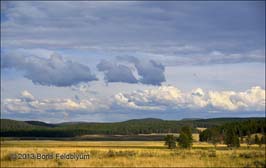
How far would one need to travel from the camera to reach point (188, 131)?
8744 centimetres

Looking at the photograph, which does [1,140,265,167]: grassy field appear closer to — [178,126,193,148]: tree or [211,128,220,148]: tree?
[178,126,193,148]: tree

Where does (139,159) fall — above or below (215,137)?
below

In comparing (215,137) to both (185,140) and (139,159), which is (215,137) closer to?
(185,140)

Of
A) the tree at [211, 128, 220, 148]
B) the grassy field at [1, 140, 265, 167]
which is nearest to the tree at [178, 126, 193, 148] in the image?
the grassy field at [1, 140, 265, 167]

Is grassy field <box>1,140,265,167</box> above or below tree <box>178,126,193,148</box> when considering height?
below

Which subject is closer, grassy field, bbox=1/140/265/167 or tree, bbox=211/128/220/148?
grassy field, bbox=1/140/265/167

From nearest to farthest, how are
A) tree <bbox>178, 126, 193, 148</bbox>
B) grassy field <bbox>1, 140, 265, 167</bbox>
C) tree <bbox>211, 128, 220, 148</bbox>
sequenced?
grassy field <bbox>1, 140, 265, 167</bbox>, tree <bbox>178, 126, 193, 148</bbox>, tree <bbox>211, 128, 220, 148</bbox>

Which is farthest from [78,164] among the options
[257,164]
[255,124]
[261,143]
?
[255,124]

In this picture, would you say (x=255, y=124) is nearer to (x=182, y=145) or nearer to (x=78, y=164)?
(x=182, y=145)

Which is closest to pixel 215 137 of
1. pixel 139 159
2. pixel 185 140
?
pixel 185 140

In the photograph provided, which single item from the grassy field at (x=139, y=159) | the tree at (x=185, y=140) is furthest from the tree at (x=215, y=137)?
the grassy field at (x=139, y=159)

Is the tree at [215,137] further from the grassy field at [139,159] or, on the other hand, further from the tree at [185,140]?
the grassy field at [139,159]

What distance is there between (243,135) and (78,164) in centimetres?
11340

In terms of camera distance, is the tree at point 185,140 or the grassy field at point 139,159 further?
the tree at point 185,140
